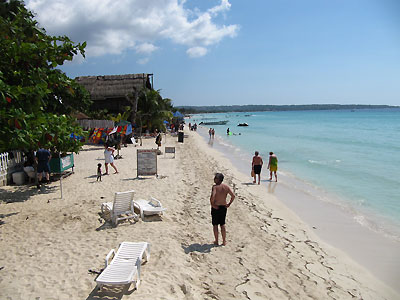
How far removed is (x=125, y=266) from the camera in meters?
4.16

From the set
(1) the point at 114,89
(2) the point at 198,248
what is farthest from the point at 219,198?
(1) the point at 114,89

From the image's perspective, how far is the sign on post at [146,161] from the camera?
10.5 metres

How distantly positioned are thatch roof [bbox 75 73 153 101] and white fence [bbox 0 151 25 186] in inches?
696

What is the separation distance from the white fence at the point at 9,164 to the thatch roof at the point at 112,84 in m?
17.7

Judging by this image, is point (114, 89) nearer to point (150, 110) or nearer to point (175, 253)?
point (150, 110)

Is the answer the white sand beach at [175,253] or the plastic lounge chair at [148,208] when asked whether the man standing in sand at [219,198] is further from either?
the plastic lounge chair at [148,208]

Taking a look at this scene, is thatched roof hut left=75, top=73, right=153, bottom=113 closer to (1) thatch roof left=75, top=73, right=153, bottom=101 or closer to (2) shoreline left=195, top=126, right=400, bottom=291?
(1) thatch roof left=75, top=73, right=153, bottom=101

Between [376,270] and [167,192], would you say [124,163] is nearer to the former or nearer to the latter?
[167,192]

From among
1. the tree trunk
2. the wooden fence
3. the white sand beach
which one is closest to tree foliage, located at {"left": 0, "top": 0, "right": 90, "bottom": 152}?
the white sand beach

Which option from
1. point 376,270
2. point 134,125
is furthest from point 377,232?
point 134,125

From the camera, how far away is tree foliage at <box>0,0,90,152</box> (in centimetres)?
526

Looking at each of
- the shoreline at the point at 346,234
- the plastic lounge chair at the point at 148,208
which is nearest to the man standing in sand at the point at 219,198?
the plastic lounge chair at the point at 148,208

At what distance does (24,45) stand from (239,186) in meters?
8.08

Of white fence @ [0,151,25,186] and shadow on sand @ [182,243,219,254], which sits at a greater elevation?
white fence @ [0,151,25,186]
